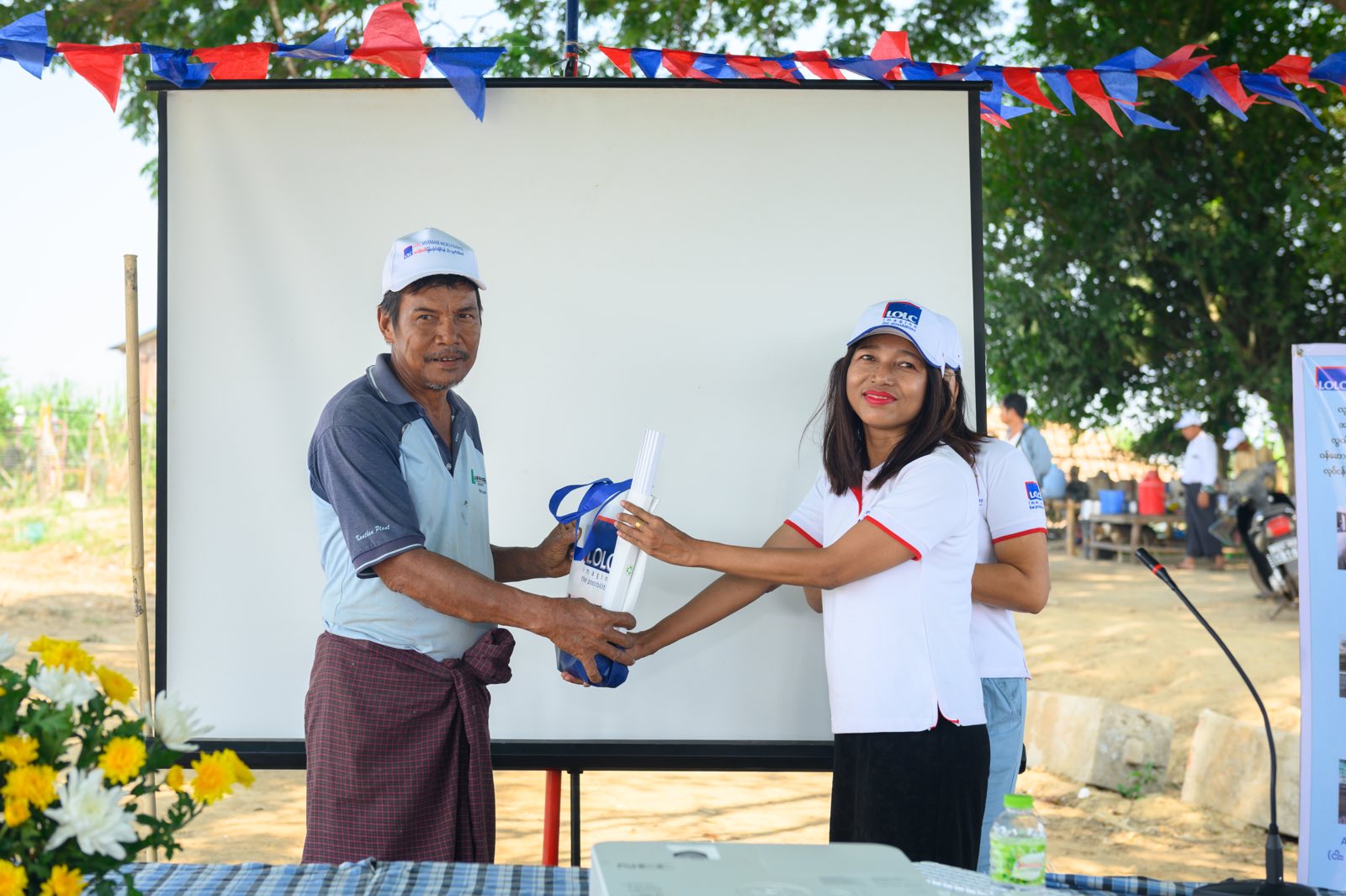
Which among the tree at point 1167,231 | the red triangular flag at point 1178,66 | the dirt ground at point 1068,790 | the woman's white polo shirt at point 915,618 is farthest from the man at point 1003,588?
the tree at point 1167,231

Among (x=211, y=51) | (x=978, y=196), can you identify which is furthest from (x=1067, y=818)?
(x=211, y=51)

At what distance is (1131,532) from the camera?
14086 millimetres

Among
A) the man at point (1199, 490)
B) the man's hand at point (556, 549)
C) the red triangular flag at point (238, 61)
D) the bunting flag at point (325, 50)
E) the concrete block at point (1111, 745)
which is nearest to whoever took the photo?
the man's hand at point (556, 549)

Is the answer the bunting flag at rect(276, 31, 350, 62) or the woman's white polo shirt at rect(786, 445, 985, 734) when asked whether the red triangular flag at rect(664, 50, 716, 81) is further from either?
the woman's white polo shirt at rect(786, 445, 985, 734)

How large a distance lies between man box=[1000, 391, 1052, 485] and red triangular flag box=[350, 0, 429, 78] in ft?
19.4

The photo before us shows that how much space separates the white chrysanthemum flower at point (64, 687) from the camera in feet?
3.65

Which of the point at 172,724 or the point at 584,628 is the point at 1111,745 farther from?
the point at 172,724

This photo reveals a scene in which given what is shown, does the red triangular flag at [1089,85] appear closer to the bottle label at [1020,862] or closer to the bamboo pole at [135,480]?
the bottle label at [1020,862]

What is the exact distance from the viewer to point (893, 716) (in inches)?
80.7

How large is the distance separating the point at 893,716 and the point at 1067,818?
3860 mm

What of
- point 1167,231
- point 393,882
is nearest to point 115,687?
point 393,882

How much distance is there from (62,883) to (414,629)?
44.7 inches

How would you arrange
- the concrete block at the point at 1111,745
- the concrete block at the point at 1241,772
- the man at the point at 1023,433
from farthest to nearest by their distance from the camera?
the man at the point at 1023,433 → the concrete block at the point at 1111,745 → the concrete block at the point at 1241,772

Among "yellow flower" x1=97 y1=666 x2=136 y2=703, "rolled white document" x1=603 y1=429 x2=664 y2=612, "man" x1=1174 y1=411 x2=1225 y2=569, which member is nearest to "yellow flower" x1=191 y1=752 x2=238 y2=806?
"yellow flower" x1=97 y1=666 x2=136 y2=703
